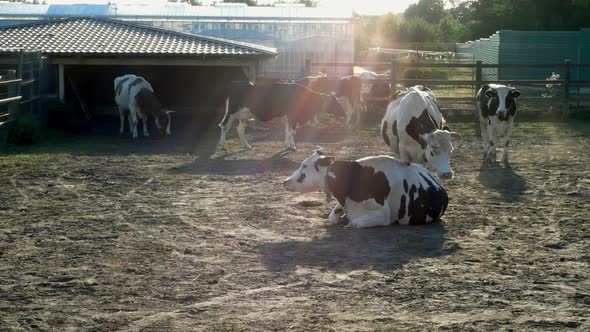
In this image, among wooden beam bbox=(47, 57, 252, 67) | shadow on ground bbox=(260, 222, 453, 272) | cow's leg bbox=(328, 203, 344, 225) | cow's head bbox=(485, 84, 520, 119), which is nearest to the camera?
shadow on ground bbox=(260, 222, 453, 272)

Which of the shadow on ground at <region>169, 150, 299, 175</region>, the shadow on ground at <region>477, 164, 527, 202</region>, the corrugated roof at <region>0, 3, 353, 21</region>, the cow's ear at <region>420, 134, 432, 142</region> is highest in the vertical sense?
the corrugated roof at <region>0, 3, 353, 21</region>

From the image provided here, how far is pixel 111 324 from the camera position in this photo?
6.25 m

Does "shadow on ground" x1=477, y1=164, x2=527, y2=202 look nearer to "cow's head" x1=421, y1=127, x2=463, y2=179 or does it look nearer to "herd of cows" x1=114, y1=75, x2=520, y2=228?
"herd of cows" x1=114, y1=75, x2=520, y2=228

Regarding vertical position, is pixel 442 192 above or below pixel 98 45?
below

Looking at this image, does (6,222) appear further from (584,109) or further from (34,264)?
(584,109)

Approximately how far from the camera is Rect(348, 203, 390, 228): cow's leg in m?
9.64

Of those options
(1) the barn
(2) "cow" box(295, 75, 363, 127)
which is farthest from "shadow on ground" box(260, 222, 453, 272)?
(2) "cow" box(295, 75, 363, 127)

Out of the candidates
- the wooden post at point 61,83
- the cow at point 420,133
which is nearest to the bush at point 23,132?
the wooden post at point 61,83

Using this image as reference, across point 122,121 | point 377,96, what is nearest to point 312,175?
point 122,121

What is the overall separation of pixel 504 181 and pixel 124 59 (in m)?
13.8

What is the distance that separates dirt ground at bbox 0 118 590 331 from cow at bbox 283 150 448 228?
0.18 metres

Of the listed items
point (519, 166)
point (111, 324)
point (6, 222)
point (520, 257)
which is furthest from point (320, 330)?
point (519, 166)

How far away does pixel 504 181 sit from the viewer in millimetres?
13664

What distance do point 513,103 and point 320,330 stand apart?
11.1 m
